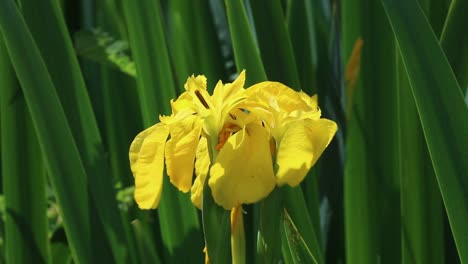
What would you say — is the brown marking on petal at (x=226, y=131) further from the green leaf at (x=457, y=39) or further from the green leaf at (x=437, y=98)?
the green leaf at (x=457, y=39)

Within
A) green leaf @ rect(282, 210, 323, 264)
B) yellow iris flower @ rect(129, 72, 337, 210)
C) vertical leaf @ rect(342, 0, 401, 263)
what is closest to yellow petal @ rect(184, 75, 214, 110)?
yellow iris flower @ rect(129, 72, 337, 210)

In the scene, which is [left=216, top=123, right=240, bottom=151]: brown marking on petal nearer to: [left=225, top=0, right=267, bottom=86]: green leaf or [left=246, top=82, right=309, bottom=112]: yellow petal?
[left=246, top=82, right=309, bottom=112]: yellow petal

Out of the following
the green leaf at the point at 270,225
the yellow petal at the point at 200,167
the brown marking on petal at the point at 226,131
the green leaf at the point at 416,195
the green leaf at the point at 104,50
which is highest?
the green leaf at the point at 104,50

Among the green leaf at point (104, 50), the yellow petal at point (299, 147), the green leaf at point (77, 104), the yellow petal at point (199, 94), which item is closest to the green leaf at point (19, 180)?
the green leaf at point (77, 104)

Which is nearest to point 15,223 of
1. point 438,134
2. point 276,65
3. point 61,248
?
point 61,248

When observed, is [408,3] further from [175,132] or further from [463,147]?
[175,132]

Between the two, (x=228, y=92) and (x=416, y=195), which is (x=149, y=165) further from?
(x=416, y=195)
